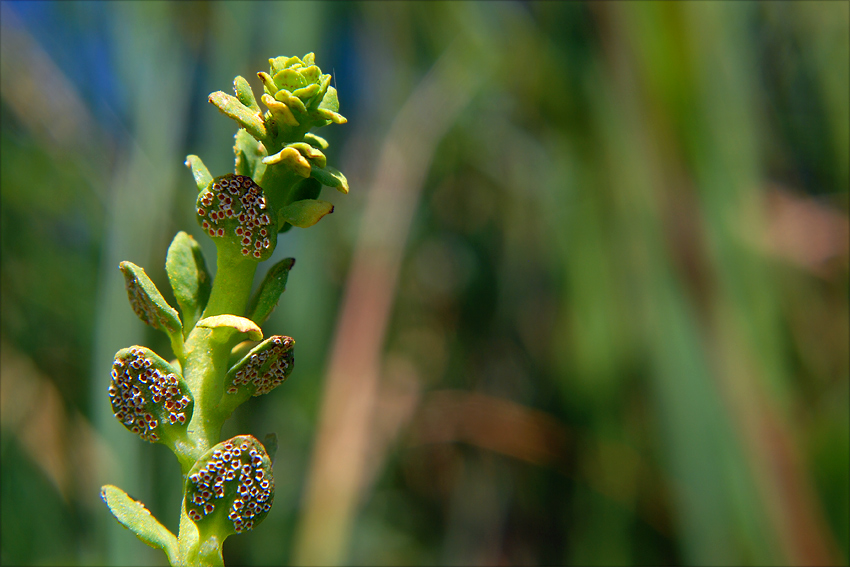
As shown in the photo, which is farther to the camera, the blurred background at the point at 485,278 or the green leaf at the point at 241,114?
the blurred background at the point at 485,278

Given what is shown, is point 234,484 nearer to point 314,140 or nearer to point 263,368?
point 263,368

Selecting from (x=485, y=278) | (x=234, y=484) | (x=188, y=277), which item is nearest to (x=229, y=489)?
(x=234, y=484)

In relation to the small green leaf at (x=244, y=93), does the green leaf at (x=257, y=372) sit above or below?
below

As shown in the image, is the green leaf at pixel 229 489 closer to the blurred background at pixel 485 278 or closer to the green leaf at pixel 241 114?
the green leaf at pixel 241 114

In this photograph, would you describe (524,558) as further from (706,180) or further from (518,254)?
(706,180)

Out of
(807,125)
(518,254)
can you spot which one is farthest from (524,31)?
(807,125)

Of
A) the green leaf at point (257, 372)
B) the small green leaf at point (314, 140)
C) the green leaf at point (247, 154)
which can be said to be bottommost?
the green leaf at point (257, 372)

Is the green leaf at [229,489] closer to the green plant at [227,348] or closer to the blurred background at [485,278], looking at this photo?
the green plant at [227,348]

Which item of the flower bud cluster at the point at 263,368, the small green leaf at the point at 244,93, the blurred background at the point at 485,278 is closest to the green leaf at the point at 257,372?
the flower bud cluster at the point at 263,368
